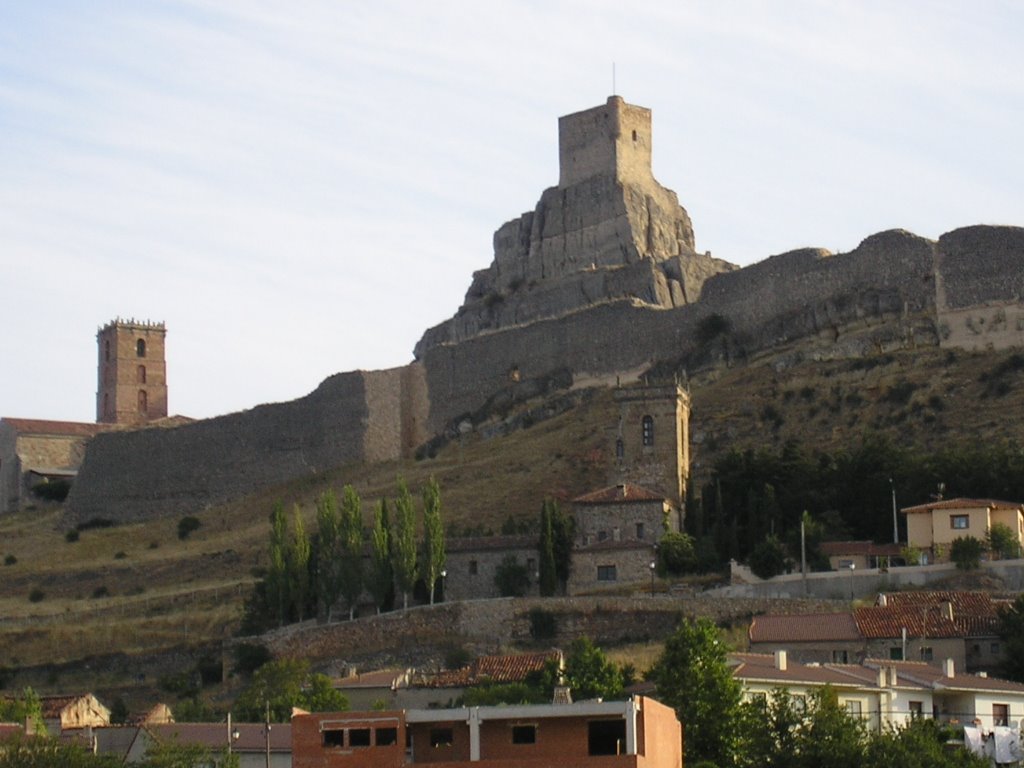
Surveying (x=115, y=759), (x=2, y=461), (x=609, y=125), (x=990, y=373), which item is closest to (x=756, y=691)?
(x=115, y=759)

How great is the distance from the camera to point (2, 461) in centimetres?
10125

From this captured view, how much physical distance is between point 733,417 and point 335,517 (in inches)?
561

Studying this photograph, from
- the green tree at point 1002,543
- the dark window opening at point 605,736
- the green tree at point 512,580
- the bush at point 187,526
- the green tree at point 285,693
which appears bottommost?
the dark window opening at point 605,736

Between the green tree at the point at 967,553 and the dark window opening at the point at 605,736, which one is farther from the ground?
the green tree at the point at 967,553

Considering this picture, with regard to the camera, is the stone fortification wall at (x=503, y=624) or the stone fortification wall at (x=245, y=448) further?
the stone fortification wall at (x=245, y=448)

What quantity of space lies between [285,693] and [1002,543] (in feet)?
55.2

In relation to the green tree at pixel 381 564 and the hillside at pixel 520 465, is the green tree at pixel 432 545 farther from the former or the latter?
the hillside at pixel 520 465

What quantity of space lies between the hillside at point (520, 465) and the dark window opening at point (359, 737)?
27480 mm

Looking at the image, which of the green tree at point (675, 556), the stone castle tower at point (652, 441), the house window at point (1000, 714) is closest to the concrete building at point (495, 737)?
the house window at point (1000, 714)

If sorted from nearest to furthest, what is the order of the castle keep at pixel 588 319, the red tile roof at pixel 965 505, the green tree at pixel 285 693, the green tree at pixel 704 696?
the green tree at pixel 704 696, the green tree at pixel 285 693, the red tile roof at pixel 965 505, the castle keep at pixel 588 319

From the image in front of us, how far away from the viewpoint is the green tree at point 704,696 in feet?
137

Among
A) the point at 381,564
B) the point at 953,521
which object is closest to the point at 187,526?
the point at 381,564

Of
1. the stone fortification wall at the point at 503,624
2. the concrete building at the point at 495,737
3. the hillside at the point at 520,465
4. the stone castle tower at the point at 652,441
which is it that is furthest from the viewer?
the hillside at the point at 520,465

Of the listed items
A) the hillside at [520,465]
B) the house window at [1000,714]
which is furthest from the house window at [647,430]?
the house window at [1000,714]
